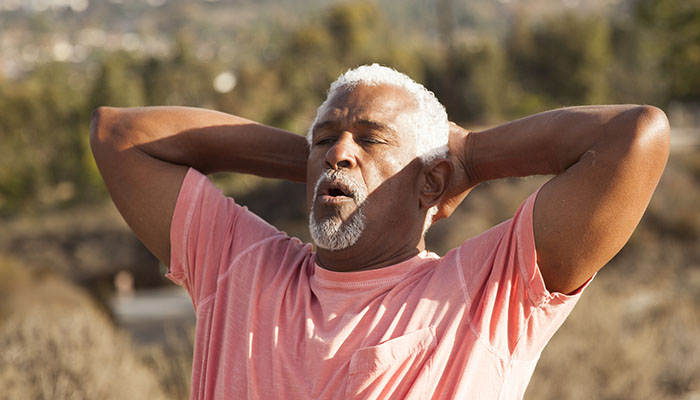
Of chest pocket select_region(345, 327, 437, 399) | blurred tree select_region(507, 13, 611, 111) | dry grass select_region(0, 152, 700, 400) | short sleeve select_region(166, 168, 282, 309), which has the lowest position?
blurred tree select_region(507, 13, 611, 111)

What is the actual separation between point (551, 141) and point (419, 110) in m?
0.42

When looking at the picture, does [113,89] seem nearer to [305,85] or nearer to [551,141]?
[305,85]

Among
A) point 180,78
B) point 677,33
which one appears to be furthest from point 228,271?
point 180,78

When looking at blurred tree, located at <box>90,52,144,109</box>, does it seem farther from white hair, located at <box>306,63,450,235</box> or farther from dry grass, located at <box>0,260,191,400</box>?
white hair, located at <box>306,63,450,235</box>

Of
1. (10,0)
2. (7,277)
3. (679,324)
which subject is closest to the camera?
(679,324)

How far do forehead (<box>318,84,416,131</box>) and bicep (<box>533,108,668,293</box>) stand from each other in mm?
549

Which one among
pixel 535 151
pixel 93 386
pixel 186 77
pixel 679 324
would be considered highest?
pixel 535 151

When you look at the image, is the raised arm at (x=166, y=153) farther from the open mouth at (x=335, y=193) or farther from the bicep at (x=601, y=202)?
the bicep at (x=601, y=202)

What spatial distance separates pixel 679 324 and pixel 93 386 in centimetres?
568

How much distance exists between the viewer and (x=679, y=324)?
8.22 meters

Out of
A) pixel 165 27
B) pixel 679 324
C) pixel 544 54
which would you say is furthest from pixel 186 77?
pixel 165 27

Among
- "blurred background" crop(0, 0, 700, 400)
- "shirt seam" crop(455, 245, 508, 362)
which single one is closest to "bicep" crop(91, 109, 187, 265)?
"blurred background" crop(0, 0, 700, 400)

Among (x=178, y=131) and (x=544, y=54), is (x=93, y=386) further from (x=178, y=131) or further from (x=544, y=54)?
(x=544, y=54)

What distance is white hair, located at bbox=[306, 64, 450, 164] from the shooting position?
255 centimetres
